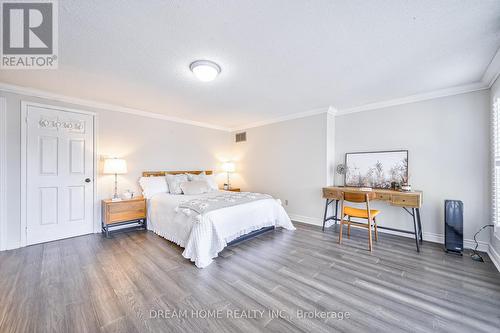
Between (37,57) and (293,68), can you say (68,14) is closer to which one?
(37,57)

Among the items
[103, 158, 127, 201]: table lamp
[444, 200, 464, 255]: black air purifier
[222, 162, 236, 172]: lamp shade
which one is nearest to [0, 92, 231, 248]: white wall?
[222, 162, 236, 172]: lamp shade

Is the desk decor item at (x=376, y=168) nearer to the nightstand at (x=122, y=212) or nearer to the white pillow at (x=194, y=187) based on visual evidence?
the white pillow at (x=194, y=187)

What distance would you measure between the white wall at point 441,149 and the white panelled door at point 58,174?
209 inches

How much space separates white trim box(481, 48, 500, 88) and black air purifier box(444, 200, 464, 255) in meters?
1.68

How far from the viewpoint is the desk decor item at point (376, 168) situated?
3.49m

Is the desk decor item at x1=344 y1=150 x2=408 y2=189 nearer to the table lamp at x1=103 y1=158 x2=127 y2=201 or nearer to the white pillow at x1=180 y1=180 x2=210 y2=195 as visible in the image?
the white pillow at x1=180 y1=180 x2=210 y2=195

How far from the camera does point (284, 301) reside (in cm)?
180

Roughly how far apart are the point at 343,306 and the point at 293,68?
2.57 m

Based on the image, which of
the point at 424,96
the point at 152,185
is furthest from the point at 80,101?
the point at 424,96

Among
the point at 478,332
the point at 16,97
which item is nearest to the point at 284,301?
the point at 478,332

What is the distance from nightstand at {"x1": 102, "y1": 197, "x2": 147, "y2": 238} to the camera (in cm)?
339

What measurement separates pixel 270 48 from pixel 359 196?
2392mm

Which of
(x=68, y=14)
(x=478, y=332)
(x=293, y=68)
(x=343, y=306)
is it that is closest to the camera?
(x=478, y=332)

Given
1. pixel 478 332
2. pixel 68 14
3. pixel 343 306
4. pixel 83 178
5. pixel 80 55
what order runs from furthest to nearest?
1. pixel 83 178
2. pixel 80 55
3. pixel 343 306
4. pixel 68 14
5. pixel 478 332
